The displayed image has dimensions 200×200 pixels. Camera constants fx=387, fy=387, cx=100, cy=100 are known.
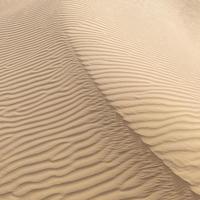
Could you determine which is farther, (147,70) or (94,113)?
(147,70)

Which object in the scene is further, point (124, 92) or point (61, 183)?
point (124, 92)

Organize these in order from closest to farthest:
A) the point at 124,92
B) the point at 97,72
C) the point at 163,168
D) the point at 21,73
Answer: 1. the point at 163,168
2. the point at 124,92
3. the point at 97,72
4. the point at 21,73

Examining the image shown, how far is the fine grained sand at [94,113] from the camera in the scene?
14.5ft

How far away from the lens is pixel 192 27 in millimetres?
11539

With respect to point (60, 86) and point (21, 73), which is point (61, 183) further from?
point (21, 73)

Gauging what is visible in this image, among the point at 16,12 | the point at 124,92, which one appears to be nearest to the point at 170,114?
the point at 124,92

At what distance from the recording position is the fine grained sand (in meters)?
4.41

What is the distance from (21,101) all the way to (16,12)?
4225 mm

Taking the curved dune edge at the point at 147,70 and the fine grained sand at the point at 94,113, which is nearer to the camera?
the fine grained sand at the point at 94,113

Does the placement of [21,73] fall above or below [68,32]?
below

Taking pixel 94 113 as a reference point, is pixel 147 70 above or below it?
above

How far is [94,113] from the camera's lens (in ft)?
17.0

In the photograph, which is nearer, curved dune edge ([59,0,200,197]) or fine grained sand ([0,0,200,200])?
fine grained sand ([0,0,200,200])

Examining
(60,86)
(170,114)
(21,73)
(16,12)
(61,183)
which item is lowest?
(61,183)
